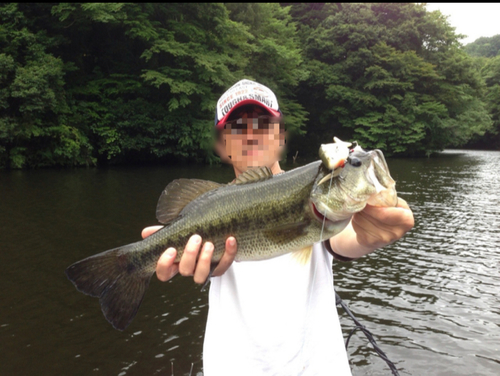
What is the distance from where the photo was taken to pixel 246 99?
8.54 feet

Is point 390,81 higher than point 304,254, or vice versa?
point 390,81

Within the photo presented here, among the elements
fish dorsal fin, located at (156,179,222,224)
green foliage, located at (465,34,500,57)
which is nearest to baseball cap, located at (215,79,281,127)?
fish dorsal fin, located at (156,179,222,224)

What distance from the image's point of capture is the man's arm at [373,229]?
187 cm

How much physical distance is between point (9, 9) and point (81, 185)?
1303 centimetres

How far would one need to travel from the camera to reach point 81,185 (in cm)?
1819

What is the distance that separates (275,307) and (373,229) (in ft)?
2.39

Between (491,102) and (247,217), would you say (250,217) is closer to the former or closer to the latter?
(247,217)

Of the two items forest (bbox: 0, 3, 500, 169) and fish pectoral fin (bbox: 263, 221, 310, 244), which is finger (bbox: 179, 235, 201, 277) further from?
forest (bbox: 0, 3, 500, 169)

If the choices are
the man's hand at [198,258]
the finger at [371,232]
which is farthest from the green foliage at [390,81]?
the man's hand at [198,258]

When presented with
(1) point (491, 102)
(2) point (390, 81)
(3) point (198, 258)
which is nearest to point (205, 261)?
(3) point (198, 258)

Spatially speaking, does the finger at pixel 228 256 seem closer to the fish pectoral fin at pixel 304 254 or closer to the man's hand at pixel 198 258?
the man's hand at pixel 198 258

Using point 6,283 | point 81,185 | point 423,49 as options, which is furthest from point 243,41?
point 6,283

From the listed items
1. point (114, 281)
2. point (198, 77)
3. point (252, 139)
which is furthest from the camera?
point (198, 77)

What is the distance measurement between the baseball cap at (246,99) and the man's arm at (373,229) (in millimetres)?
1009
